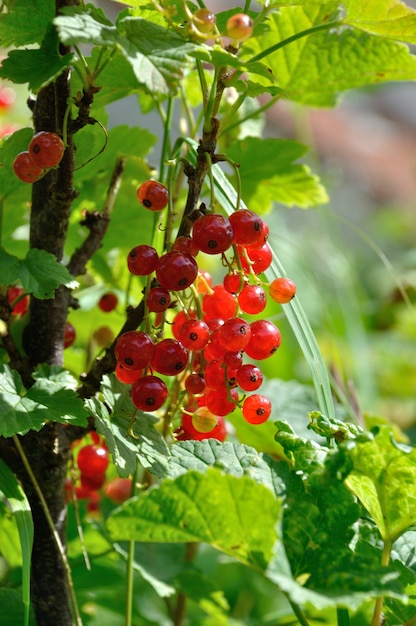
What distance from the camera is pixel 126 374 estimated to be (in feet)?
2.38

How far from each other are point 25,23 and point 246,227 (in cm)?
27

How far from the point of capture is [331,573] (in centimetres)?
58

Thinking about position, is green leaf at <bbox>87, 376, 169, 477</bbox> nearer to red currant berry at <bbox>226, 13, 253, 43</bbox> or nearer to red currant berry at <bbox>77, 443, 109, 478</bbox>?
red currant berry at <bbox>77, 443, 109, 478</bbox>

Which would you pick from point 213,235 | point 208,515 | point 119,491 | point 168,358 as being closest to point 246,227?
point 213,235

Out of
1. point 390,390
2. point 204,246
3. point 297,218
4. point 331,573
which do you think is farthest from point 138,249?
point 297,218

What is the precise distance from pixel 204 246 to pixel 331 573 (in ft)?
0.94

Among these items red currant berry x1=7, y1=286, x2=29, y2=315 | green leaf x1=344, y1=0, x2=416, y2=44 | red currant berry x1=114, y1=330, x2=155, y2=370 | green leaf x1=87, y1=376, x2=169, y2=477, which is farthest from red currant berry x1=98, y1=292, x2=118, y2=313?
green leaf x1=344, y1=0, x2=416, y2=44

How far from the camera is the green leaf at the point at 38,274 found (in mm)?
729

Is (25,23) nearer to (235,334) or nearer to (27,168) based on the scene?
(27,168)

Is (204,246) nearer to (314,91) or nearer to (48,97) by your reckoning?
(48,97)

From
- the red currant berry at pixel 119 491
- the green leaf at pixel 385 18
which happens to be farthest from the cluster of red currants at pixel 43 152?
the red currant berry at pixel 119 491

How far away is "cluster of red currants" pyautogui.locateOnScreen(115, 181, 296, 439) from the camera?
26.1 inches

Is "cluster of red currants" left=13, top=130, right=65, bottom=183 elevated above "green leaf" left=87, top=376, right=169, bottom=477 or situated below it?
above

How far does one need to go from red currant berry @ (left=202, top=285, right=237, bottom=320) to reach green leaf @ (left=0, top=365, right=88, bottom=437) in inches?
6.2
